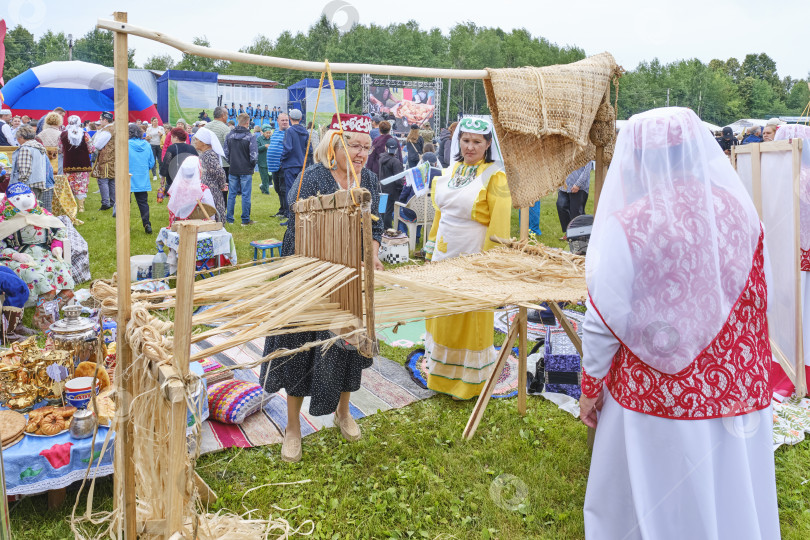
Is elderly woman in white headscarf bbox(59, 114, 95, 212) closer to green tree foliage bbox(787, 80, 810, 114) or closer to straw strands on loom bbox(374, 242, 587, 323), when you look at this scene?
straw strands on loom bbox(374, 242, 587, 323)

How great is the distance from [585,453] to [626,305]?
1715 millimetres

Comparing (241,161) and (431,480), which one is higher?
(241,161)

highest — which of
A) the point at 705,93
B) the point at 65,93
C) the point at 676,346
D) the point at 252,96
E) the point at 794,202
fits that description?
the point at 705,93

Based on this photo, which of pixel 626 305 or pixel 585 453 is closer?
pixel 626 305

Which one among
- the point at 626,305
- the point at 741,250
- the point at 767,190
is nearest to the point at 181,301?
the point at 626,305

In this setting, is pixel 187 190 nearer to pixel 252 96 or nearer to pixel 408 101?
pixel 252 96

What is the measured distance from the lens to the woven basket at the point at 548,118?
2.97m

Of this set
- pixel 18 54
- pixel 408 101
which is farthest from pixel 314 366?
pixel 18 54

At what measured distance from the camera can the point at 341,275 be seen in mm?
1952

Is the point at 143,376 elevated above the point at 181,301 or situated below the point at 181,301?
below

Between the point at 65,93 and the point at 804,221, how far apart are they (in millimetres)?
19254

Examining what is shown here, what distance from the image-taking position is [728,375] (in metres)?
1.98

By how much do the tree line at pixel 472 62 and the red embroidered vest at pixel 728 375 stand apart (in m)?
17.5

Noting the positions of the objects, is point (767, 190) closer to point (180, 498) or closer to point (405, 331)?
point (405, 331)
